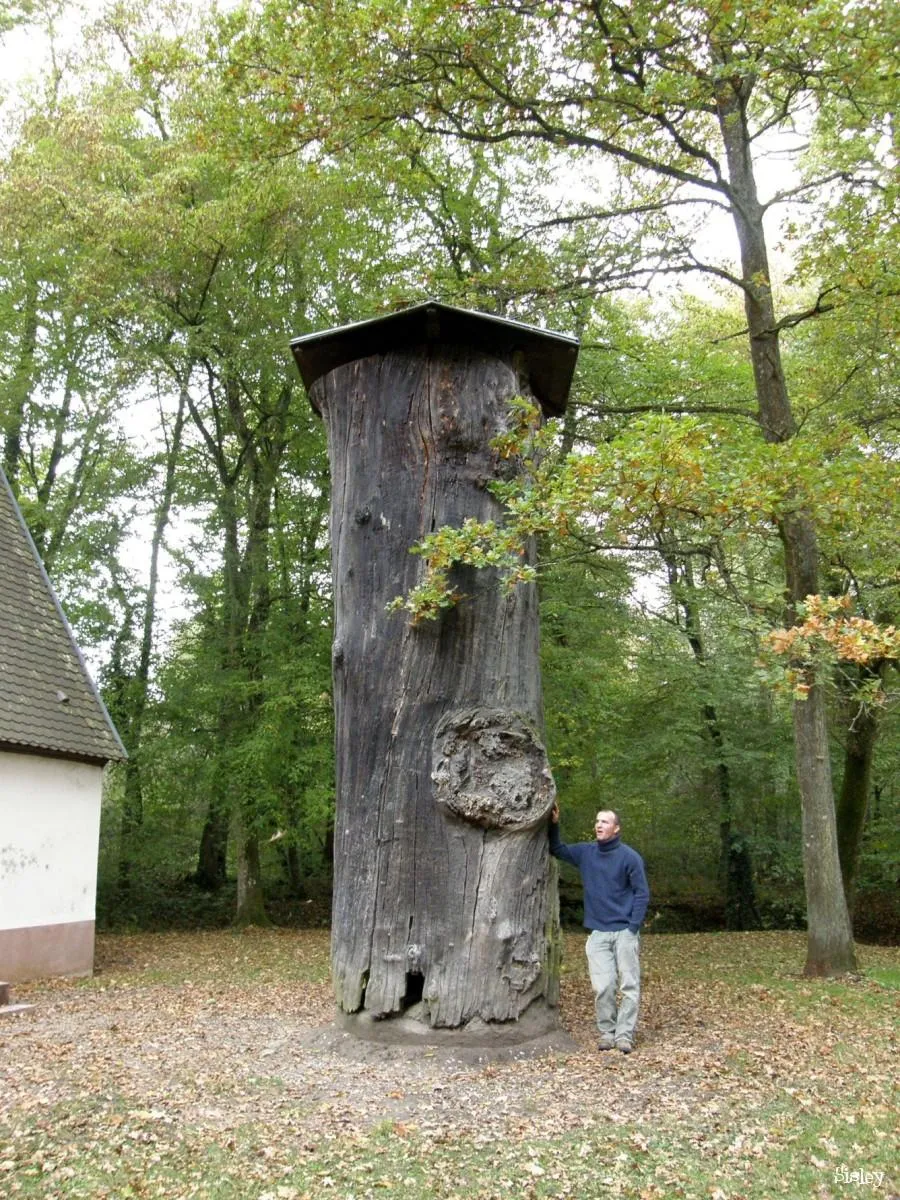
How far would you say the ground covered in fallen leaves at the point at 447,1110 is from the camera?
4.06 metres

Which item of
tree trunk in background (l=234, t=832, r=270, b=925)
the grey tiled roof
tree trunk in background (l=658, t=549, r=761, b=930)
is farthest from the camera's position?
tree trunk in background (l=658, t=549, r=761, b=930)

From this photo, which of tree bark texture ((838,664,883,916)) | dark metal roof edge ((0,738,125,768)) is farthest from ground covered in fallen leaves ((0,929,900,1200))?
tree bark texture ((838,664,883,916))

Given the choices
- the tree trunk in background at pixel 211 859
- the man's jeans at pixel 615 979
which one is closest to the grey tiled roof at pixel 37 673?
the tree trunk in background at pixel 211 859

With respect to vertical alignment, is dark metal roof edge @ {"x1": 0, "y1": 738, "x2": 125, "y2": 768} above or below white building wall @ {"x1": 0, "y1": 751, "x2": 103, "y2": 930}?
above

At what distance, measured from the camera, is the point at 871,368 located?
12109mm

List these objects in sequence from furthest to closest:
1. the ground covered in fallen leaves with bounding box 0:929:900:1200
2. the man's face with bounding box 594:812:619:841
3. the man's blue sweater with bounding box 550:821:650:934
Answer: the man's face with bounding box 594:812:619:841
the man's blue sweater with bounding box 550:821:650:934
the ground covered in fallen leaves with bounding box 0:929:900:1200

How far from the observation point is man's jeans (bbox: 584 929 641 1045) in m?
6.07

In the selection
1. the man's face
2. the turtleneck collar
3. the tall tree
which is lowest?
the turtleneck collar

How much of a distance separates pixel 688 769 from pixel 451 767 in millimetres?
13229

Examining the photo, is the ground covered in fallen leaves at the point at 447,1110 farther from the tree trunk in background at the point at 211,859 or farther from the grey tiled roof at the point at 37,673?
the tree trunk in background at the point at 211,859

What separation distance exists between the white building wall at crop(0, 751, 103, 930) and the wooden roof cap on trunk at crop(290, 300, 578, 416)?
6990mm

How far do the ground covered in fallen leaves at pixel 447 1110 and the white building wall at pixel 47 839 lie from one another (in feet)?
12.4

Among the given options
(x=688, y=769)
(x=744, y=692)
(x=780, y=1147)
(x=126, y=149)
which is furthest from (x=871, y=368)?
(x=126, y=149)

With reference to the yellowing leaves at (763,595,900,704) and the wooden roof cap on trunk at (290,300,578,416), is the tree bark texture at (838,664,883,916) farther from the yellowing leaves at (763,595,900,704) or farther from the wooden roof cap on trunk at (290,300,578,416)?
the wooden roof cap on trunk at (290,300,578,416)
